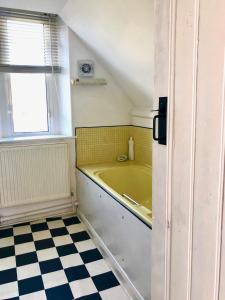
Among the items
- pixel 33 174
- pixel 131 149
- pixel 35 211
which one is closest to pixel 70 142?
pixel 33 174

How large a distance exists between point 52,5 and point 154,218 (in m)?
2.10

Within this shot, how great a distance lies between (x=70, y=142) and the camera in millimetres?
2834

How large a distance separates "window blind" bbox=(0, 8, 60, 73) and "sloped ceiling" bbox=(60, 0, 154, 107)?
32 centimetres

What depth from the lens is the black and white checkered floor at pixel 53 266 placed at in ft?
5.82

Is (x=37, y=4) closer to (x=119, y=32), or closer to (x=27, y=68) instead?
(x=27, y=68)

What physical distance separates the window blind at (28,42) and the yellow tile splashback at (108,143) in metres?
0.81

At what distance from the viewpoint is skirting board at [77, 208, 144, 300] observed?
169 cm

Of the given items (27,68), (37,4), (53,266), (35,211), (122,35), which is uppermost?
(37,4)

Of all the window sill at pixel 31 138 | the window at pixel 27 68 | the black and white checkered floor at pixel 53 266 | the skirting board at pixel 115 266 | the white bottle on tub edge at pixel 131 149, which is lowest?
the black and white checkered floor at pixel 53 266

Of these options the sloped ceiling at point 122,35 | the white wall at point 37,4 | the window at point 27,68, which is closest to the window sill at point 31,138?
the window at point 27,68

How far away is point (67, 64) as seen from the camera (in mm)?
2691

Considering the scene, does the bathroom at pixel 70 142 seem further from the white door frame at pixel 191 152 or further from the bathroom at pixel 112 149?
the white door frame at pixel 191 152

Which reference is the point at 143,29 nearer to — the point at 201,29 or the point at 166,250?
the point at 201,29

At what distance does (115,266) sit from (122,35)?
1734mm
